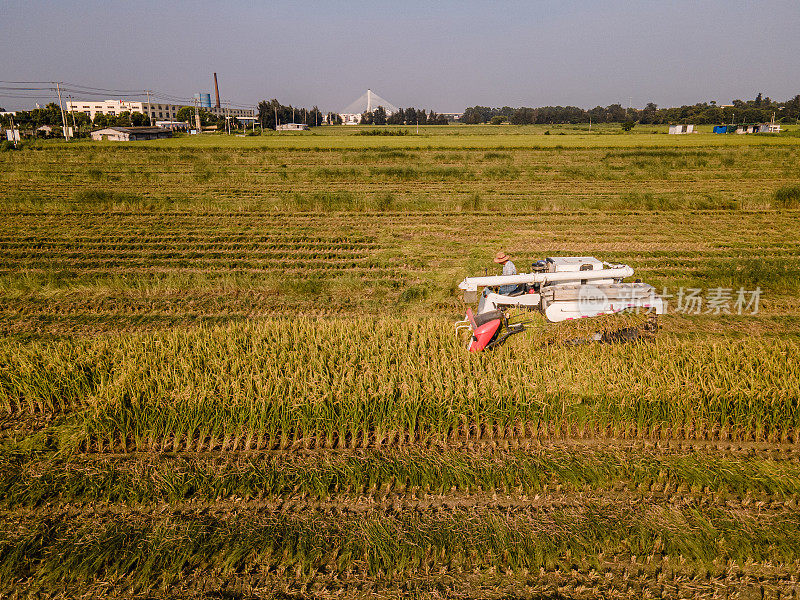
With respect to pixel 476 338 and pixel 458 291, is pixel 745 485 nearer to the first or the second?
pixel 476 338

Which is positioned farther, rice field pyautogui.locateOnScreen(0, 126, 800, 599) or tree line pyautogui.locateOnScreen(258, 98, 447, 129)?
tree line pyautogui.locateOnScreen(258, 98, 447, 129)

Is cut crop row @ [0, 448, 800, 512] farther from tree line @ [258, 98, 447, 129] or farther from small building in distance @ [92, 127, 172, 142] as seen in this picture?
tree line @ [258, 98, 447, 129]

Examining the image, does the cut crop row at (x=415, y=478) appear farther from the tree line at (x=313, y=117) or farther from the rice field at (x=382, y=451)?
the tree line at (x=313, y=117)

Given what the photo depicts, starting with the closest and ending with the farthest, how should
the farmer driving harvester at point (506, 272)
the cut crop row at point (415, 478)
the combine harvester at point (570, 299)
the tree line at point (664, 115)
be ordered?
1. the cut crop row at point (415, 478)
2. the combine harvester at point (570, 299)
3. the farmer driving harvester at point (506, 272)
4. the tree line at point (664, 115)

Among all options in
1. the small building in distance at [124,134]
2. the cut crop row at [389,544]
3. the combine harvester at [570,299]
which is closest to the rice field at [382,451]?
the cut crop row at [389,544]

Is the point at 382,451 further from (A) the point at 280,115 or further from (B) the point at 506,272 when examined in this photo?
(A) the point at 280,115

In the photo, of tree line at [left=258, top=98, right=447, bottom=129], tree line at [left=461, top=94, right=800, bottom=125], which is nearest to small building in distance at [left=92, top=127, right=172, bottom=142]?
tree line at [left=258, top=98, right=447, bottom=129]

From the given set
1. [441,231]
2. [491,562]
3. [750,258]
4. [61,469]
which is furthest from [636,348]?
[441,231]

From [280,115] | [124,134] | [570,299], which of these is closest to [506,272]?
[570,299]
